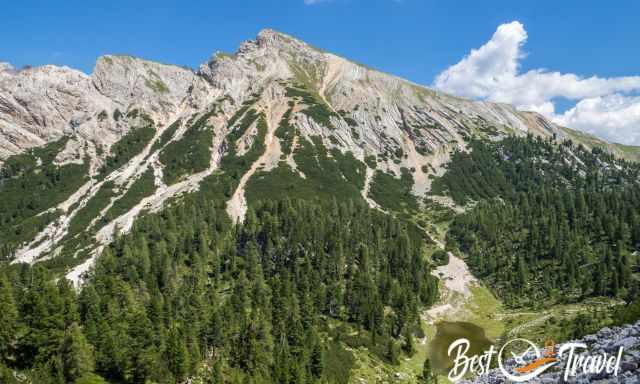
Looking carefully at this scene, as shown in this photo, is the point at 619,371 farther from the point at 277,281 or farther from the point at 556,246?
the point at 556,246

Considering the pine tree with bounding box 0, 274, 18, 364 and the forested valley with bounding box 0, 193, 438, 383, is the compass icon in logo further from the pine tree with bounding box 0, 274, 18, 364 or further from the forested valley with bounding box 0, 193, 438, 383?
the pine tree with bounding box 0, 274, 18, 364

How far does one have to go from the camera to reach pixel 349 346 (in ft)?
301

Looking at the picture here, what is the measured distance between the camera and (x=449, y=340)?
108875mm

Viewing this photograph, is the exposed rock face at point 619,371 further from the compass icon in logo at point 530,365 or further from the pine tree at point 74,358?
the pine tree at point 74,358

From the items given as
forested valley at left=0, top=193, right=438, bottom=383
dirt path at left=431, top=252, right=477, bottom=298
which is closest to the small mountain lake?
forested valley at left=0, top=193, right=438, bottom=383

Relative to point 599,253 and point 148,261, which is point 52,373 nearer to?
point 148,261

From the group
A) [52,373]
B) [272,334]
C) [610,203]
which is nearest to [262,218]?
[272,334]

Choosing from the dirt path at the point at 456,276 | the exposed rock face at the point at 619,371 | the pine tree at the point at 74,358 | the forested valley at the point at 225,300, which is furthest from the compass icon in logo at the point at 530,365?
the dirt path at the point at 456,276

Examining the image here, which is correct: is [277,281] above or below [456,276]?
above

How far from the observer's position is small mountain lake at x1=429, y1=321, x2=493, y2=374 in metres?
95.6

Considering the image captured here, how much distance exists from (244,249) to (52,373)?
8639 cm

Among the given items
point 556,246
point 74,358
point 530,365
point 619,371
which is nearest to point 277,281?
point 74,358

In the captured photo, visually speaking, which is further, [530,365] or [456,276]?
[456,276]

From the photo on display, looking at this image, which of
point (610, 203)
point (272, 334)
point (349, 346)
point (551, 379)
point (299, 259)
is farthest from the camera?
point (610, 203)
